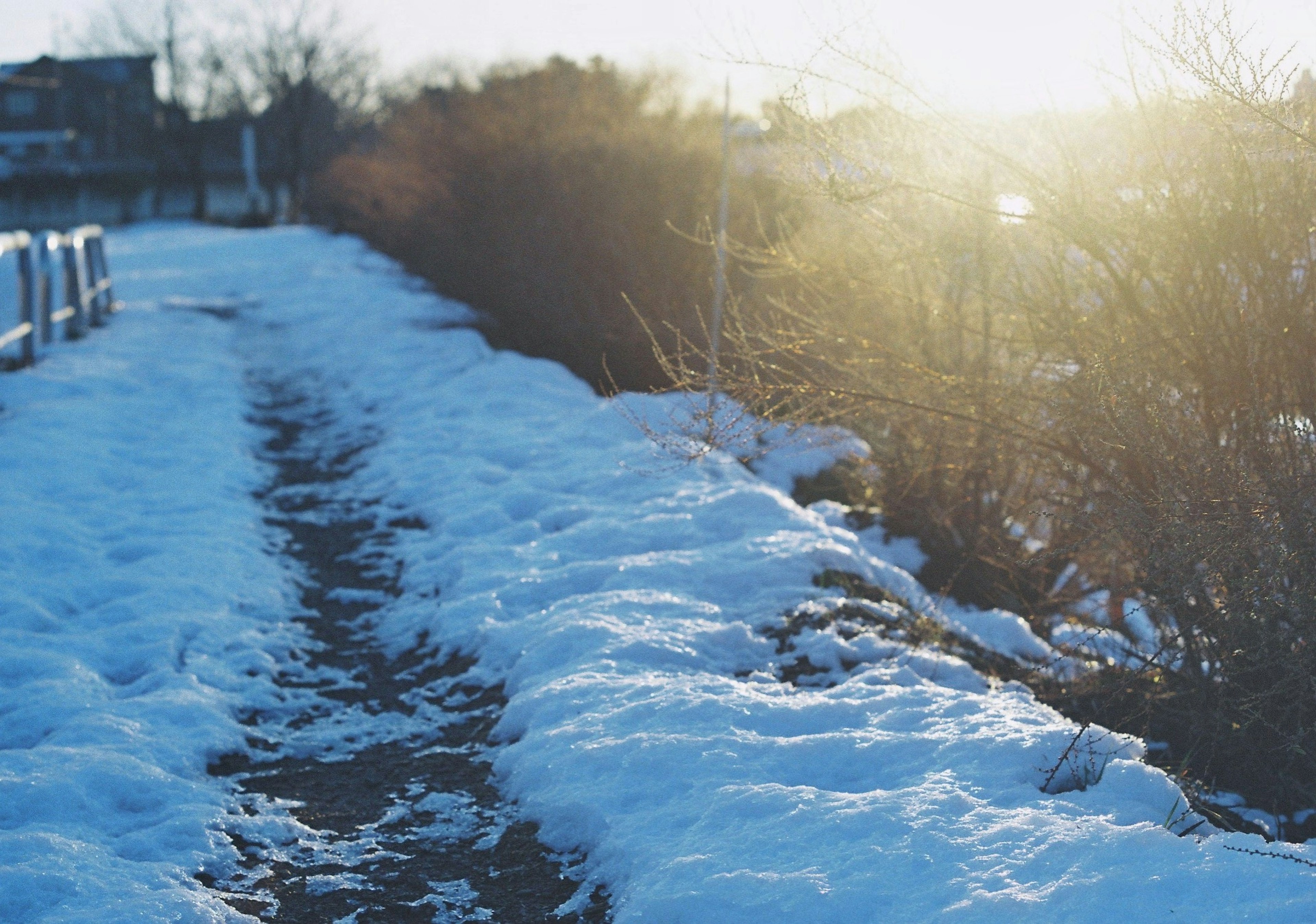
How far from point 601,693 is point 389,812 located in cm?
93

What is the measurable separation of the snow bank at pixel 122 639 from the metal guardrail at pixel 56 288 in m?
0.92

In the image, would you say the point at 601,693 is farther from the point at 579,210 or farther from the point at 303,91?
the point at 303,91

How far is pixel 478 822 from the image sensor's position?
4.00 metres

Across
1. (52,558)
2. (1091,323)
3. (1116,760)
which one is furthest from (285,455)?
(1116,760)

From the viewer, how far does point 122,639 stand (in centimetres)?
516

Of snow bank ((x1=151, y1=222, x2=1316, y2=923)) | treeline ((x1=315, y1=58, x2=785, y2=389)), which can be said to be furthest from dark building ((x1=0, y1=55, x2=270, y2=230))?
snow bank ((x1=151, y1=222, x2=1316, y2=923))

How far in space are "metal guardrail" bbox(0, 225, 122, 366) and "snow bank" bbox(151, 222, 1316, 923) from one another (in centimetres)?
419

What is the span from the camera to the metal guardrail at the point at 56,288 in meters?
10.4

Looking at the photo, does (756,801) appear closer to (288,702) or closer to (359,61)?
(288,702)

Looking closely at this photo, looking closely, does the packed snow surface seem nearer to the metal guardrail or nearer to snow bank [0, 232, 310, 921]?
snow bank [0, 232, 310, 921]

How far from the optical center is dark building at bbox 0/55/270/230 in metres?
36.0

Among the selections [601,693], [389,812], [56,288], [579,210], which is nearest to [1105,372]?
[601,693]

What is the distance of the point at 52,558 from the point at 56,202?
34.7 m

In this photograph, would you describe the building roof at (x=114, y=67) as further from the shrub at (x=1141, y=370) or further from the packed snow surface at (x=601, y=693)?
the shrub at (x=1141, y=370)
